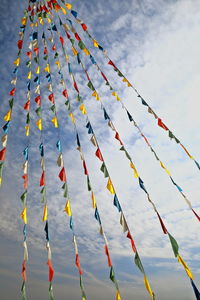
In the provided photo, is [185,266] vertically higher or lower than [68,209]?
lower

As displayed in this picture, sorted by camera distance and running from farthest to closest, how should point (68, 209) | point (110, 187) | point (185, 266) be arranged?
point (68, 209), point (110, 187), point (185, 266)

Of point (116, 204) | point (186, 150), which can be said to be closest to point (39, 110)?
point (116, 204)

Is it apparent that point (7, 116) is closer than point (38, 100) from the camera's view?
Yes

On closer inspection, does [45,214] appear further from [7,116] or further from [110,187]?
[7,116]

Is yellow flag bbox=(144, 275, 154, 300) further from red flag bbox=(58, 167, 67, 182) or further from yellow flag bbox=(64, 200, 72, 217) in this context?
red flag bbox=(58, 167, 67, 182)

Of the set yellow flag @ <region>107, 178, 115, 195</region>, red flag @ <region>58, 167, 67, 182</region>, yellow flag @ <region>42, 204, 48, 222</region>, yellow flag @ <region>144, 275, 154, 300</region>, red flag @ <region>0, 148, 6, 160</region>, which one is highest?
red flag @ <region>0, 148, 6, 160</region>

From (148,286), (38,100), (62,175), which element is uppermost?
(38,100)

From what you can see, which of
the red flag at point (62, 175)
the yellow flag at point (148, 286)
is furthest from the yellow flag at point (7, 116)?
the yellow flag at point (148, 286)

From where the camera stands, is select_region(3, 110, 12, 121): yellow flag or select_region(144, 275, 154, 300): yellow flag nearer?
select_region(144, 275, 154, 300): yellow flag

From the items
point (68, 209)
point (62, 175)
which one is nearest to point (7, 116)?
point (62, 175)

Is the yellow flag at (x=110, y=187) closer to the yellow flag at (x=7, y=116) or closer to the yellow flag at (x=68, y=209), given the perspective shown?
the yellow flag at (x=68, y=209)

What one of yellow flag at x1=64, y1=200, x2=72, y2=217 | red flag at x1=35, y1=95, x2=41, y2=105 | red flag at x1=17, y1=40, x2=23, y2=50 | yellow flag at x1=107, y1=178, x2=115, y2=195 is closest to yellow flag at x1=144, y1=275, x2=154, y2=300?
yellow flag at x1=107, y1=178, x2=115, y2=195

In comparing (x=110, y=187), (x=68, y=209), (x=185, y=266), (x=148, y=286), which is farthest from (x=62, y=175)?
(x=185, y=266)

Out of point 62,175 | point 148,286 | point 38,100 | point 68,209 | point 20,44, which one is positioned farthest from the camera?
point 20,44
